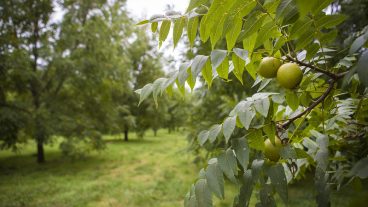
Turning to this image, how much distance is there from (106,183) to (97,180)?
694mm

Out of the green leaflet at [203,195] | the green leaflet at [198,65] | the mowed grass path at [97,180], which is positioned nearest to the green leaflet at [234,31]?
the green leaflet at [198,65]

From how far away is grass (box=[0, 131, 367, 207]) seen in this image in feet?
20.7

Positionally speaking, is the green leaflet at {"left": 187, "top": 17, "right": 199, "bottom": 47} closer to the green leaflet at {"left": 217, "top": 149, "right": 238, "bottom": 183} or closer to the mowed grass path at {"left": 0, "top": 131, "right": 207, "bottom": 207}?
the green leaflet at {"left": 217, "top": 149, "right": 238, "bottom": 183}

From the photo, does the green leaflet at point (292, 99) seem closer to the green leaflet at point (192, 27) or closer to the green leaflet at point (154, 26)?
the green leaflet at point (192, 27)

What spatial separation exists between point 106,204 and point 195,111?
323 cm

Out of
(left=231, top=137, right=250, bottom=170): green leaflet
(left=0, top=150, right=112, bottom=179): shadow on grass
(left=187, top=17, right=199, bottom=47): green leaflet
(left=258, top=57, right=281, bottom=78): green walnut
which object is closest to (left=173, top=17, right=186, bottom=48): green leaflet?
(left=187, top=17, right=199, bottom=47): green leaflet

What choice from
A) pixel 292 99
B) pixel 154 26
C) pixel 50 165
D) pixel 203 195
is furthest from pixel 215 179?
pixel 50 165

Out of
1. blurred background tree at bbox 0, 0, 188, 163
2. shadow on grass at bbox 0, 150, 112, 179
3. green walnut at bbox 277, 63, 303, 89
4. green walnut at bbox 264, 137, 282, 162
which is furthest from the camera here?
shadow on grass at bbox 0, 150, 112, 179

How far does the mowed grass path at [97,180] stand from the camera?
6.48 m

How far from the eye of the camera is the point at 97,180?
8.71 metres

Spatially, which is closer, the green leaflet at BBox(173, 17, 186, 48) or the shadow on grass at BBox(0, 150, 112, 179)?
the green leaflet at BBox(173, 17, 186, 48)

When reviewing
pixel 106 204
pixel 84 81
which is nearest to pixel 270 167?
pixel 106 204

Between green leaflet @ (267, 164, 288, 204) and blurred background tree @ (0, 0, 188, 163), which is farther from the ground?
blurred background tree @ (0, 0, 188, 163)

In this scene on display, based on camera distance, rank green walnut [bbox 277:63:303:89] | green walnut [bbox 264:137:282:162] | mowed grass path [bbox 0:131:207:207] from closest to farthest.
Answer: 1. green walnut [bbox 277:63:303:89]
2. green walnut [bbox 264:137:282:162]
3. mowed grass path [bbox 0:131:207:207]
